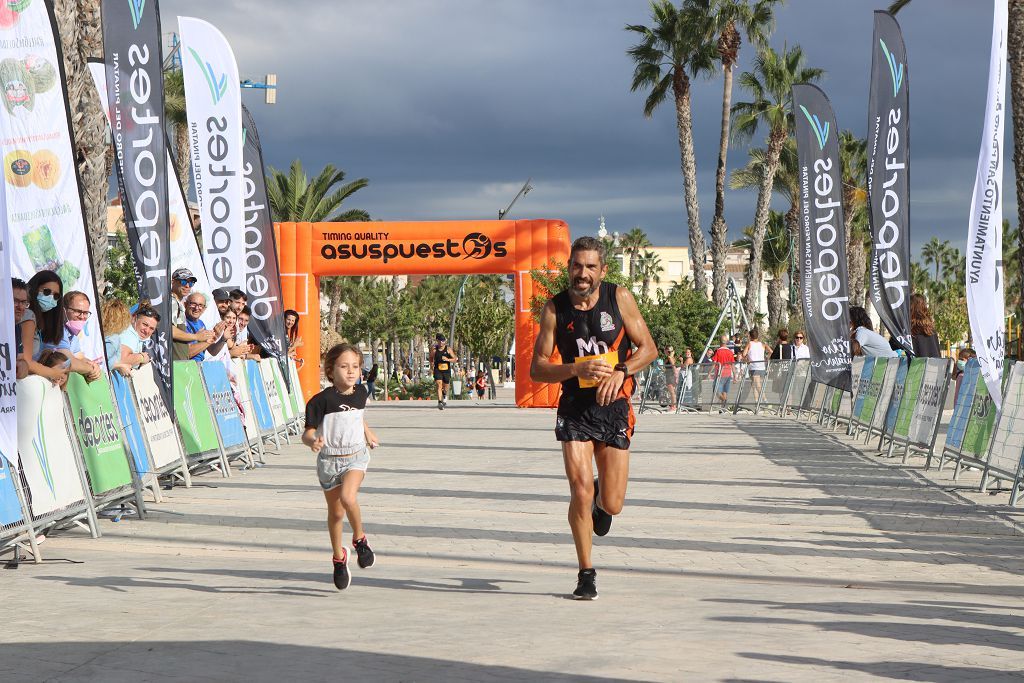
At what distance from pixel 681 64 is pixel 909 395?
93.5 feet

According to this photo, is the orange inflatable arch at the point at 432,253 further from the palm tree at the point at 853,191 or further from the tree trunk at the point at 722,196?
the palm tree at the point at 853,191

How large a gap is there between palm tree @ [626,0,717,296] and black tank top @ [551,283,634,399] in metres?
35.6

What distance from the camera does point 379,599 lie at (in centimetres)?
666

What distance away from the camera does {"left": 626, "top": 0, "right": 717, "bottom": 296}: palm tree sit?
41719 mm

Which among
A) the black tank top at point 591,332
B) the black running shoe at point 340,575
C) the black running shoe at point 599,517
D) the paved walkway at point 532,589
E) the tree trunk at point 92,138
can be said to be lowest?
the paved walkway at point 532,589

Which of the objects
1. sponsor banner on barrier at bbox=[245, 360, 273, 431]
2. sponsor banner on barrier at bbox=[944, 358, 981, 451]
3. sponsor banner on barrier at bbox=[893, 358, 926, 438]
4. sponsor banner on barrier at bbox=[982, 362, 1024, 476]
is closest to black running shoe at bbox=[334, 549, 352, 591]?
sponsor banner on barrier at bbox=[982, 362, 1024, 476]

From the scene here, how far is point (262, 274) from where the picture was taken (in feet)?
62.3

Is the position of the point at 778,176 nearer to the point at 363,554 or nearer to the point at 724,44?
the point at 724,44

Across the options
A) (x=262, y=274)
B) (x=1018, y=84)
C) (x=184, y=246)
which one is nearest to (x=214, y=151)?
(x=262, y=274)

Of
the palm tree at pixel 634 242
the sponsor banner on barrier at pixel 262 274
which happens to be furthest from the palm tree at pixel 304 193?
the palm tree at pixel 634 242

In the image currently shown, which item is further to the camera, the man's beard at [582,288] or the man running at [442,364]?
the man running at [442,364]

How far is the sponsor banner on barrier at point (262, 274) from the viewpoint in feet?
61.1

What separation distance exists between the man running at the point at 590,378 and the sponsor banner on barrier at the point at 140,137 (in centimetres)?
584

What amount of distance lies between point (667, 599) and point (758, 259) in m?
44.1
